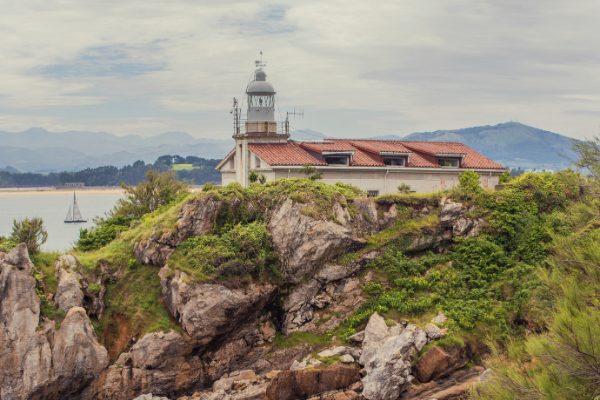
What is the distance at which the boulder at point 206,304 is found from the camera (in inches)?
810

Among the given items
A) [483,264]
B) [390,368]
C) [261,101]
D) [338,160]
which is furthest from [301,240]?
[261,101]

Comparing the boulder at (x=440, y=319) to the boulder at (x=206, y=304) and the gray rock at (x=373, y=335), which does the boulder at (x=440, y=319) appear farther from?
the boulder at (x=206, y=304)

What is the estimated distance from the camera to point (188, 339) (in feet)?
67.9

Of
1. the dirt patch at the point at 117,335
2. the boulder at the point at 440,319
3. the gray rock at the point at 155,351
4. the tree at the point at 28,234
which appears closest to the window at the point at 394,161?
the boulder at the point at 440,319

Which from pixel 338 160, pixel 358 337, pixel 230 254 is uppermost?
pixel 338 160

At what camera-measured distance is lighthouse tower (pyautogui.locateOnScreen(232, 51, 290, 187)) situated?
104 ft

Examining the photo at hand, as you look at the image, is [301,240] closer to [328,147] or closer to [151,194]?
[328,147]

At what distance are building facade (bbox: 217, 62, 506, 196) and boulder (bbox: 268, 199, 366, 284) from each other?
5.51 metres

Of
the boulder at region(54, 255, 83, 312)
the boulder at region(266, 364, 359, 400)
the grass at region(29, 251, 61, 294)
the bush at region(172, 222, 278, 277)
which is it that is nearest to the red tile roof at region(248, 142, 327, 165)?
the bush at region(172, 222, 278, 277)

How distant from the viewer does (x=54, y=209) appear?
115062mm

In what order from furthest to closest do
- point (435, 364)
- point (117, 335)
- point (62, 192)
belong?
point (62, 192) → point (117, 335) → point (435, 364)

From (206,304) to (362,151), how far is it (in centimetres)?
1663

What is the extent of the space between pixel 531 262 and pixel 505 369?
1220 centimetres

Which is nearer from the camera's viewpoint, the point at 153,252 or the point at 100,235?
the point at 153,252
